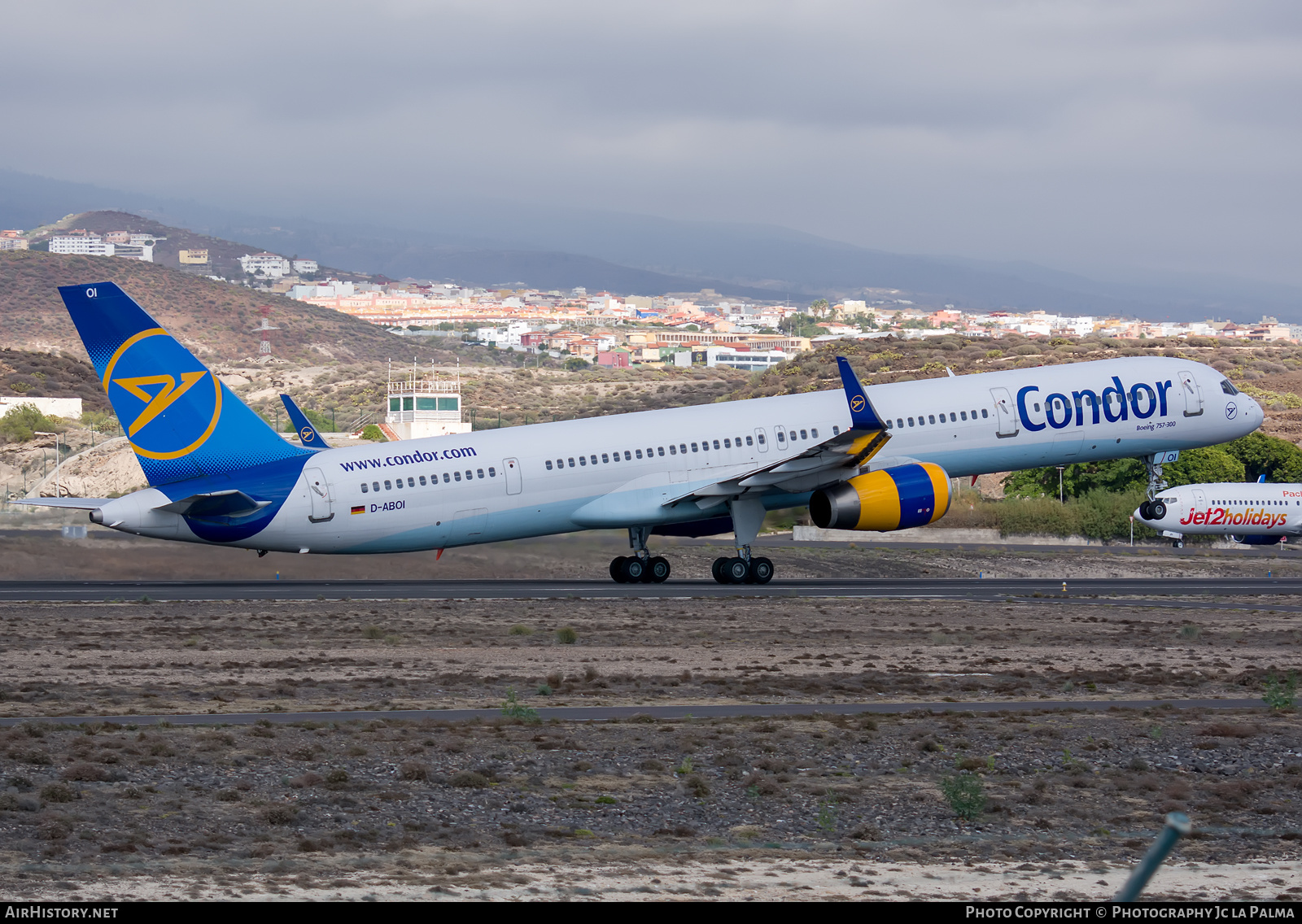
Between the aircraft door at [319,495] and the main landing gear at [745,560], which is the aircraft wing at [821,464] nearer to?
the main landing gear at [745,560]

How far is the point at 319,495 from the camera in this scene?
3747 centimetres

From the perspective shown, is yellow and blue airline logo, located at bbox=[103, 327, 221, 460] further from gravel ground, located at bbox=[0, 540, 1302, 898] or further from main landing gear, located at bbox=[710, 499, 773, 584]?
main landing gear, located at bbox=[710, 499, 773, 584]

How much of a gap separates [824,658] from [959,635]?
545 centimetres

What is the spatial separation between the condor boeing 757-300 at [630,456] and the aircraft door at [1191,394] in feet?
0.19

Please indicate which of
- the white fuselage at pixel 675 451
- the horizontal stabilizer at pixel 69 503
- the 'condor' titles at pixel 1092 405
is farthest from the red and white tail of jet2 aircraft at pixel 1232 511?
the horizontal stabilizer at pixel 69 503

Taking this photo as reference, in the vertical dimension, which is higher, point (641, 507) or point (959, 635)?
point (641, 507)

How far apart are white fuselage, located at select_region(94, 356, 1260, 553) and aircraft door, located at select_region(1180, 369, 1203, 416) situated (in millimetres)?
55

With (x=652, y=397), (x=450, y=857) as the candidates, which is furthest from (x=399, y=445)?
(x=652, y=397)

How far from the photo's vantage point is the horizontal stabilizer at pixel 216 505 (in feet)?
118

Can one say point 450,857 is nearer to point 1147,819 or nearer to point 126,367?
point 1147,819

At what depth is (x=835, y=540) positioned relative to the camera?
7275 centimetres

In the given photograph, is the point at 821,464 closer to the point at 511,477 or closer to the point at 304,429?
the point at 511,477

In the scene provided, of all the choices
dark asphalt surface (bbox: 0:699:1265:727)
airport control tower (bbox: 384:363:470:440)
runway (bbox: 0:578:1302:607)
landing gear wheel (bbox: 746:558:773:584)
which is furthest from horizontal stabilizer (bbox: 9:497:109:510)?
airport control tower (bbox: 384:363:470:440)

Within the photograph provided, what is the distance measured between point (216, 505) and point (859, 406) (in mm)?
16908
